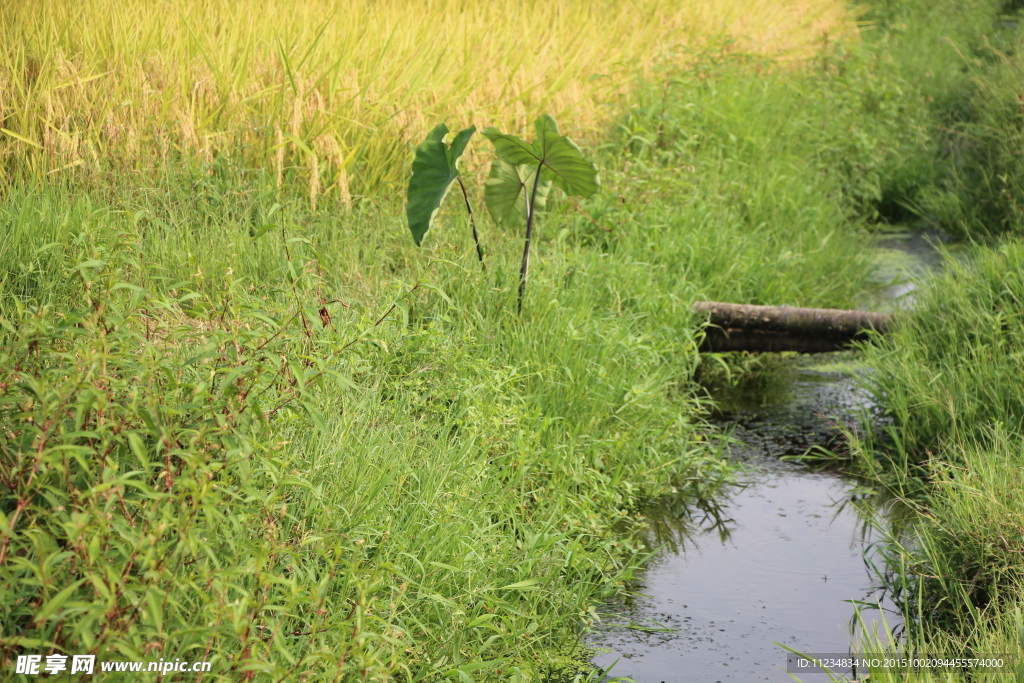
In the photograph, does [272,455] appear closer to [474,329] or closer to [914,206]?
[474,329]

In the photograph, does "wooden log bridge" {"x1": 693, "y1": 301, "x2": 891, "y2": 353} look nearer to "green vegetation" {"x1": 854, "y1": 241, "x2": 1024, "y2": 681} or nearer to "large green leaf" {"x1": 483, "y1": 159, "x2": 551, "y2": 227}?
"green vegetation" {"x1": 854, "y1": 241, "x2": 1024, "y2": 681}

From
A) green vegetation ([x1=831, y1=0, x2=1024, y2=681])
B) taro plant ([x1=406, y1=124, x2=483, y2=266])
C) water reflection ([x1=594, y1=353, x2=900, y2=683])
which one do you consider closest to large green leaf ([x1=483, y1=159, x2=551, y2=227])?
taro plant ([x1=406, y1=124, x2=483, y2=266])

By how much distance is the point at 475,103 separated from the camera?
4.93 metres

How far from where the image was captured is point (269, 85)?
4.51m

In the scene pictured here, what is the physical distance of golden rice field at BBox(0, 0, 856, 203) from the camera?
4.01 metres

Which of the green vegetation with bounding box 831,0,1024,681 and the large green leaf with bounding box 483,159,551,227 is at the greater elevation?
the large green leaf with bounding box 483,159,551,227

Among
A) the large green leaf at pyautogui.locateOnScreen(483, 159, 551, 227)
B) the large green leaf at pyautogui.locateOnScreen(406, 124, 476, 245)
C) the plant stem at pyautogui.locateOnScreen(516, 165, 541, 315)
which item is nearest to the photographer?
the large green leaf at pyautogui.locateOnScreen(406, 124, 476, 245)

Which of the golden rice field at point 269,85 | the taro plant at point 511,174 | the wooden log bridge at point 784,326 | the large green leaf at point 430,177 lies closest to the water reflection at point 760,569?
the wooden log bridge at point 784,326

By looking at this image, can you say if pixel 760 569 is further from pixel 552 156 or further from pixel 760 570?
pixel 552 156

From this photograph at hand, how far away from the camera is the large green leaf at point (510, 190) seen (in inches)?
148

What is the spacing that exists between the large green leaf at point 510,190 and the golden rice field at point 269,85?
76 centimetres

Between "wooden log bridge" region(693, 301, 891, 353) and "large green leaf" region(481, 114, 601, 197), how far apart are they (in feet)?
3.31

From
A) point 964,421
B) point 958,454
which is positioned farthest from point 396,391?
point 964,421

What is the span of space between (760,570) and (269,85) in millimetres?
3153
